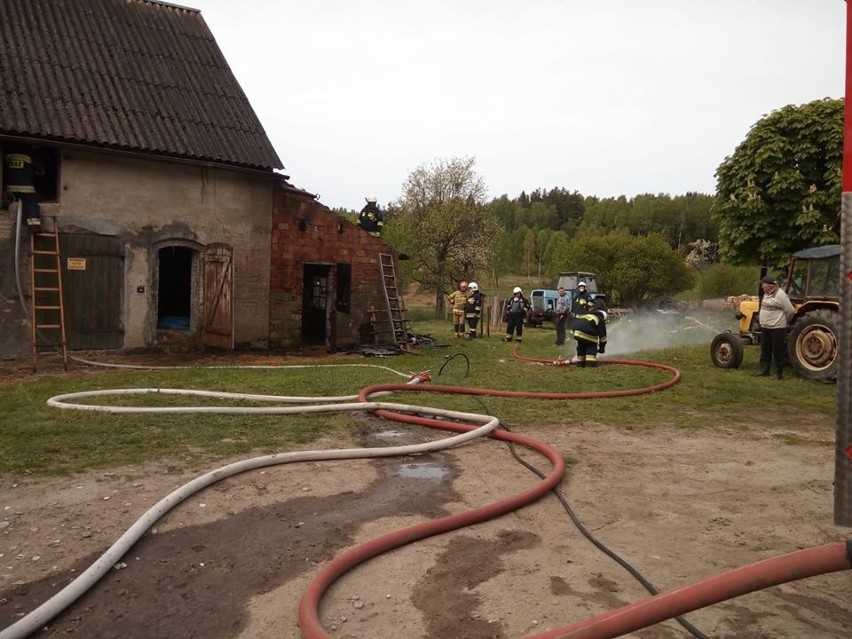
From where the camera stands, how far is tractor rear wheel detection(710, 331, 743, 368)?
1162 centimetres

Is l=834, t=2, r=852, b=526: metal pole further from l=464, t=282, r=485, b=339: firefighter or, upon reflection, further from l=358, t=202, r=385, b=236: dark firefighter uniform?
l=464, t=282, r=485, b=339: firefighter

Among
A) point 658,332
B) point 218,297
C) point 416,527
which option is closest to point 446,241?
point 658,332

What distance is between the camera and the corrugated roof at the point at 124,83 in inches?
440

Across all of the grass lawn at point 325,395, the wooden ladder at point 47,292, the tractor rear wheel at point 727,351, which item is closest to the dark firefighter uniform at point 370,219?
the grass lawn at point 325,395

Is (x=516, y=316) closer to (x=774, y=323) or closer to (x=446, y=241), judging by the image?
(x=774, y=323)

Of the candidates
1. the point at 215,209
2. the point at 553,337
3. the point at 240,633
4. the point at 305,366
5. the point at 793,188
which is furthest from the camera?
the point at 553,337

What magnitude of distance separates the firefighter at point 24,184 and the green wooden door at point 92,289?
670 mm

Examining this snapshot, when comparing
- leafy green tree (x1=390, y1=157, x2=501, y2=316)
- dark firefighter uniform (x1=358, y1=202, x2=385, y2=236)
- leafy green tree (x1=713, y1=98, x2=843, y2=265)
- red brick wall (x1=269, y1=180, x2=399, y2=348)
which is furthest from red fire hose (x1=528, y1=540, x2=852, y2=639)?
leafy green tree (x1=390, y1=157, x2=501, y2=316)

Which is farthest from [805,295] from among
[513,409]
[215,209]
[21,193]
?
[21,193]

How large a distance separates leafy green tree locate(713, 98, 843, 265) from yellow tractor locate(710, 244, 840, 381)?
568 cm

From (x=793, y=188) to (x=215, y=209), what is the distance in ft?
44.5

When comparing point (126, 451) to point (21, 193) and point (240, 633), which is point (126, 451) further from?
point (21, 193)

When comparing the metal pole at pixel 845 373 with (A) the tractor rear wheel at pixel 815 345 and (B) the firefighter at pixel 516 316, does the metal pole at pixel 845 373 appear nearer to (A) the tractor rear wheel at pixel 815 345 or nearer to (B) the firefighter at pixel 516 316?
(A) the tractor rear wheel at pixel 815 345

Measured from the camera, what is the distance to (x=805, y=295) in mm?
10789
